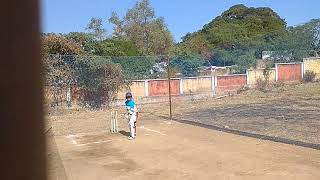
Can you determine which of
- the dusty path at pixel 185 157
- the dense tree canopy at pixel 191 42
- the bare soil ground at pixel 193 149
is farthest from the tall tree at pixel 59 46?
the dusty path at pixel 185 157

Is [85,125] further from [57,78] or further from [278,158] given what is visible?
[278,158]

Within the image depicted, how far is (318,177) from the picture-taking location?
283 inches

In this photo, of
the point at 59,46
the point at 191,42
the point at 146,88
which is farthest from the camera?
the point at 191,42

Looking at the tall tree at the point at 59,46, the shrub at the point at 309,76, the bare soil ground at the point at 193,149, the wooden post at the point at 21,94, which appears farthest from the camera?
the shrub at the point at 309,76

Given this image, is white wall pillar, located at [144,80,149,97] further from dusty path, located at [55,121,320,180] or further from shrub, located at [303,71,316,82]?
shrub, located at [303,71,316,82]

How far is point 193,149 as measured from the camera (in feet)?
34.1

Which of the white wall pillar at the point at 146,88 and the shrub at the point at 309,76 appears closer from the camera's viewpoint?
the white wall pillar at the point at 146,88

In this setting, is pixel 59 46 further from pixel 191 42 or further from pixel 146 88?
pixel 191 42

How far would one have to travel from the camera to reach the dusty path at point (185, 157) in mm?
7922

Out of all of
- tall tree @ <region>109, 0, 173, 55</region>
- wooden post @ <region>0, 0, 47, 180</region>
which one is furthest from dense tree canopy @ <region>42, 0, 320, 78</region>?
wooden post @ <region>0, 0, 47, 180</region>

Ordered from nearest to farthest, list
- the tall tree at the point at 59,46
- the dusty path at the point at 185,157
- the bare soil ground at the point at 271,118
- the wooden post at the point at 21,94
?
the wooden post at the point at 21,94 < the dusty path at the point at 185,157 < the bare soil ground at the point at 271,118 < the tall tree at the point at 59,46

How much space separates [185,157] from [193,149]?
3.01 ft

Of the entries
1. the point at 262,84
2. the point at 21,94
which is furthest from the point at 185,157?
the point at 262,84

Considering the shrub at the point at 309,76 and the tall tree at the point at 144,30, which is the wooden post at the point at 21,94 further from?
the tall tree at the point at 144,30
